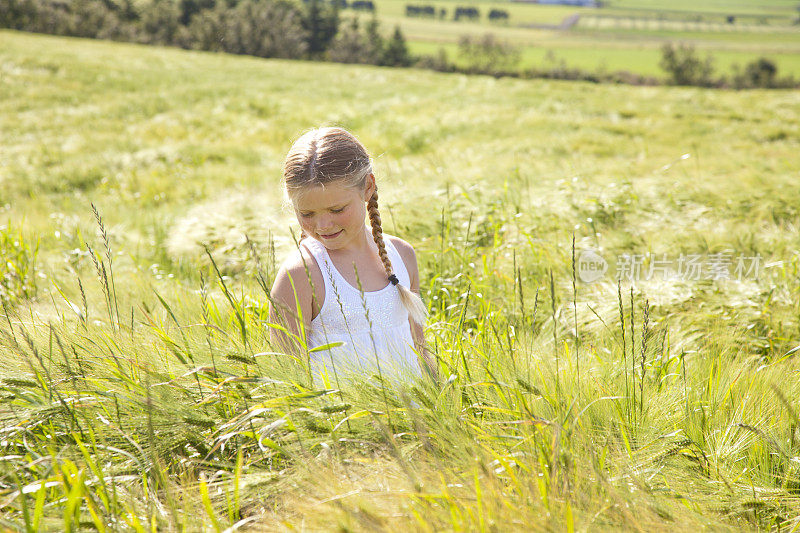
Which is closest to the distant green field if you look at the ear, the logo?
the logo

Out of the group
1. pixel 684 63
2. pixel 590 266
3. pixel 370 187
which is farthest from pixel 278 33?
pixel 370 187

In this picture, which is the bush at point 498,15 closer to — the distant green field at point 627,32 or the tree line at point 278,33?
the distant green field at point 627,32

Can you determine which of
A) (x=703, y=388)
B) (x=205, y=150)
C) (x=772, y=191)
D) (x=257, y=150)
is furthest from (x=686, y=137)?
(x=703, y=388)

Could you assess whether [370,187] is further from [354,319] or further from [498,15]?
[498,15]

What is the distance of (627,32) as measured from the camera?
353 ft

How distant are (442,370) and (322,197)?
3.00 ft

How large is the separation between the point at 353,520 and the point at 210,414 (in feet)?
2.42

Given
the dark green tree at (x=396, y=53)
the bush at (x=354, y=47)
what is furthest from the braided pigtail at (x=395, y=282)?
the dark green tree at (x=396, y=53)

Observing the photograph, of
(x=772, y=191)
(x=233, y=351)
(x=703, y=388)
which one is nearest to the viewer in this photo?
(x=233, y=351)

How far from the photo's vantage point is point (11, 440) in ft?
5.54

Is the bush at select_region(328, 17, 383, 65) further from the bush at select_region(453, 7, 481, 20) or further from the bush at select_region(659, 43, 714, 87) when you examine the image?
the bush at select_region(453, 7, 481, 20)

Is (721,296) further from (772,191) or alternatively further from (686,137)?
(686,137)

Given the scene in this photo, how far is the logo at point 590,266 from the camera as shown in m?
4.08

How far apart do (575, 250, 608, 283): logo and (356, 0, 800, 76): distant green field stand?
64094 millimetres
